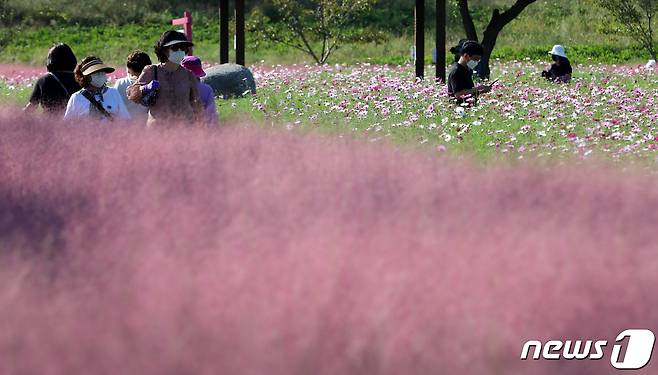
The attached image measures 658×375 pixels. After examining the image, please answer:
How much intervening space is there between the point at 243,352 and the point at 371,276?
635 millimetres

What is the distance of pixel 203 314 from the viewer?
3.65m

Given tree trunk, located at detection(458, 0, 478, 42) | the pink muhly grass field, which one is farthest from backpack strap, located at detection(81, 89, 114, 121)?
tree trunk, located at detection(458, 0, 478, 42)

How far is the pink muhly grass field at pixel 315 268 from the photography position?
351 centimetres

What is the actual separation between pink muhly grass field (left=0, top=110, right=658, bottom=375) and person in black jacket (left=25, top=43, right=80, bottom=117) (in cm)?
463

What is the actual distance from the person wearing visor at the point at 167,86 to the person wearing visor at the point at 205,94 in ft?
0.88

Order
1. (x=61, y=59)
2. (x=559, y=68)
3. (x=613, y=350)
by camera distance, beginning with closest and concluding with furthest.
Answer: (x=613, y=350) < (x=61, y=59) < (x=559, y=68)

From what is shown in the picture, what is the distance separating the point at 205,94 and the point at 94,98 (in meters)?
1.11

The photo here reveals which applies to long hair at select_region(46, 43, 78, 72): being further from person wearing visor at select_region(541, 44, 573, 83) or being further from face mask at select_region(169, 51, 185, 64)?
person wearing visor at select_region(541, 44, 573, 83)

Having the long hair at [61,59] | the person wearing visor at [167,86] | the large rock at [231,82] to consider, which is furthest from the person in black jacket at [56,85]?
the large rock at [231,82]

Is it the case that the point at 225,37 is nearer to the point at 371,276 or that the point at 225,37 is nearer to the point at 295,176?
the point at 295,176

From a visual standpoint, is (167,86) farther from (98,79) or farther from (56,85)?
(56,85)

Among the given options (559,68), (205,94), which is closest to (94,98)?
(205,94)

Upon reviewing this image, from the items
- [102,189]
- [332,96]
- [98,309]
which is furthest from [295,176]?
[332,96]

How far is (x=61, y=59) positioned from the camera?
10555mm
